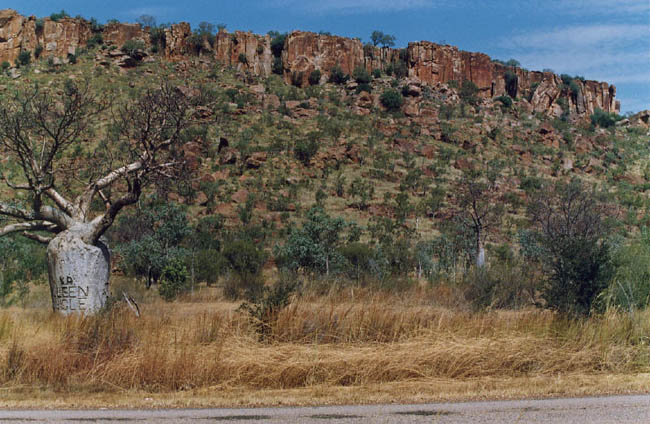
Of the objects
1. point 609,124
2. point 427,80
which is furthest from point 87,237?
point 609,124

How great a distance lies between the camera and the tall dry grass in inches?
270

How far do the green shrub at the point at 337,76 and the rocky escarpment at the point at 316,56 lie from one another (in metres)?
0.98

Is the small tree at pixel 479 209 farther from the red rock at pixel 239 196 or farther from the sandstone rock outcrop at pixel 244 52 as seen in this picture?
the sandstone rock outcrop at pixel 244 52

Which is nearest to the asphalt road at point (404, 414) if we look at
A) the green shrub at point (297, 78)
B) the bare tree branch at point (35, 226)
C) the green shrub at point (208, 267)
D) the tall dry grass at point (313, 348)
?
the tall dry grass at point (313, 348)

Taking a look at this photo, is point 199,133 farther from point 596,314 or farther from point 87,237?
point 596,314

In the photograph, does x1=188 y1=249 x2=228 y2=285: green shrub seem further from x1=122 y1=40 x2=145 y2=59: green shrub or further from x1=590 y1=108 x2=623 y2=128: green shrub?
x1=590 y1=108 x2=623 y2=128: green shrub

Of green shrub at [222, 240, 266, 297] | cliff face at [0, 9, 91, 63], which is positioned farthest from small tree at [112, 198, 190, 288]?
cliff face at [0, 9, 91, 63]

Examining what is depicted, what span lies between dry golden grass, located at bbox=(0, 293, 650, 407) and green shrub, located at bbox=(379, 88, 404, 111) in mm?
51662

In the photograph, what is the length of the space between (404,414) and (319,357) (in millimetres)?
2029

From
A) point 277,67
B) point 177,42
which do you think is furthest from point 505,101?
point 177,42

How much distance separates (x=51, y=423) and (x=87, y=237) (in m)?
5.30

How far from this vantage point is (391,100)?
5869 cm

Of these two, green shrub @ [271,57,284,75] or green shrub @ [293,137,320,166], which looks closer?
green shrub @ [293,137,320,166]

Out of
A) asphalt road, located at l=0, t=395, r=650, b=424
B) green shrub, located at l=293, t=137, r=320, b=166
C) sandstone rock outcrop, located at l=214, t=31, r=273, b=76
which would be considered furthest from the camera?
sandstone rock outcrop, located at l=214, t=31, r=273, b=76
